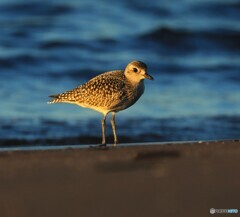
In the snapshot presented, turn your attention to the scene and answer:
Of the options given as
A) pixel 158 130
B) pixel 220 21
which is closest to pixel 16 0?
pixel 220 21

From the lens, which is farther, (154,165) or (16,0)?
(16,0)

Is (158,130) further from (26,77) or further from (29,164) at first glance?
(29,164)

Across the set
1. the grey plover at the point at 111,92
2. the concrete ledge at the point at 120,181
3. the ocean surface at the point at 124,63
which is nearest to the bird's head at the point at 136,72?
the grey plover at the point at 111,92

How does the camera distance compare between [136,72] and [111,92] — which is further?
[136,72]

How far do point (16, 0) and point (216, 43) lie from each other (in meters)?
5.05

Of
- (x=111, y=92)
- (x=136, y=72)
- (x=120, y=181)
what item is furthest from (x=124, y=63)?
(x=120, y=181)

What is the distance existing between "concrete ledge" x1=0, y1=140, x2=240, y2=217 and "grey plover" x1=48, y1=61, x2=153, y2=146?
1.35m

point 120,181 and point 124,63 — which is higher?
point 124,63

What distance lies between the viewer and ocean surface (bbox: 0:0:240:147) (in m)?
11.1

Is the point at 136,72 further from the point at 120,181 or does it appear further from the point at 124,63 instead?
the point at 124,63

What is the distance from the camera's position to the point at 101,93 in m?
8.45

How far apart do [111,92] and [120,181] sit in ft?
7.26

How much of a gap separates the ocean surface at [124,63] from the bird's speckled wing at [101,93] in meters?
1.83

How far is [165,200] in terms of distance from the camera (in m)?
6.10
